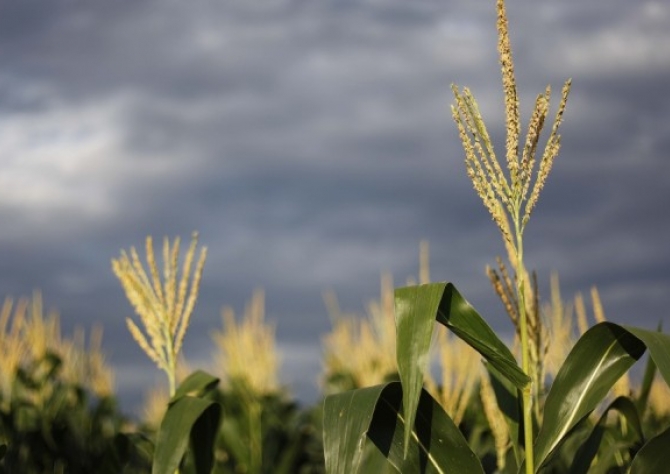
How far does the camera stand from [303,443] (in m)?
12.2

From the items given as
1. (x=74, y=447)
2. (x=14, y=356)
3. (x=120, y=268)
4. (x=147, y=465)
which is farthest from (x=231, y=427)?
(x=120, y=268)

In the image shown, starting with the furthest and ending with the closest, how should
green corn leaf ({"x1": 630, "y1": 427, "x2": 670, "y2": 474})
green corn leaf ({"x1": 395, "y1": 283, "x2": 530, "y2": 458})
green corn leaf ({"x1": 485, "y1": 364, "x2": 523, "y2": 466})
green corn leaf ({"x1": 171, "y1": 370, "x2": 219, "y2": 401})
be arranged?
green corn leaf ({"x1": 171, "y1": 370, "x2": 219, "y2": 401}) < green corn leaf ({"x1": 485, "y1": 364, "x2": 523, "y2": 466}) < green corn leaf ({"x1": 630, "y1": 427, "x2": 670, "y2": 474}) < green corn leaf ({"x1": 395, "y1": 283, "x2": 530, "y2": 458})

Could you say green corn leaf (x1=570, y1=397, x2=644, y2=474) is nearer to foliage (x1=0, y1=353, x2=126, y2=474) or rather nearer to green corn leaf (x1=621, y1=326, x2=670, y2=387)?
green corn leaf (x1=621, y1=326, x2=670, y2=387)

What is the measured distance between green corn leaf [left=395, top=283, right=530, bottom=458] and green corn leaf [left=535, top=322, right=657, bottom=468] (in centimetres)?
23

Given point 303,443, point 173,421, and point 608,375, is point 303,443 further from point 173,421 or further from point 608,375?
point 608,375

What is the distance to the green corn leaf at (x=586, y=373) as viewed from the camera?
363 cm

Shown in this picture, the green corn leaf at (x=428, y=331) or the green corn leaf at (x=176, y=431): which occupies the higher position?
the green corn leaf at (x=428, y=331)

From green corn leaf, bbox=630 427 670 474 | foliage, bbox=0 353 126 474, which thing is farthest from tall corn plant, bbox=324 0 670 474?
foliage, bbox=0 353 126 474

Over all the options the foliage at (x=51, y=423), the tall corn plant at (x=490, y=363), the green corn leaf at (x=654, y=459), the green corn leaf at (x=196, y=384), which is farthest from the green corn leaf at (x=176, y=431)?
the foliage at (x=51, y=423)

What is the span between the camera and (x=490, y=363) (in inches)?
144

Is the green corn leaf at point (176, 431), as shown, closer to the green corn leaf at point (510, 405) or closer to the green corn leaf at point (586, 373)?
the green corn leaf at point (510, 405)

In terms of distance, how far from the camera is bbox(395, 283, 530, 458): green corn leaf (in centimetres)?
336

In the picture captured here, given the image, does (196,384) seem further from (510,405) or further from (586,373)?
(586,373)

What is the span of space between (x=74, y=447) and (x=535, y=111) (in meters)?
8.28
